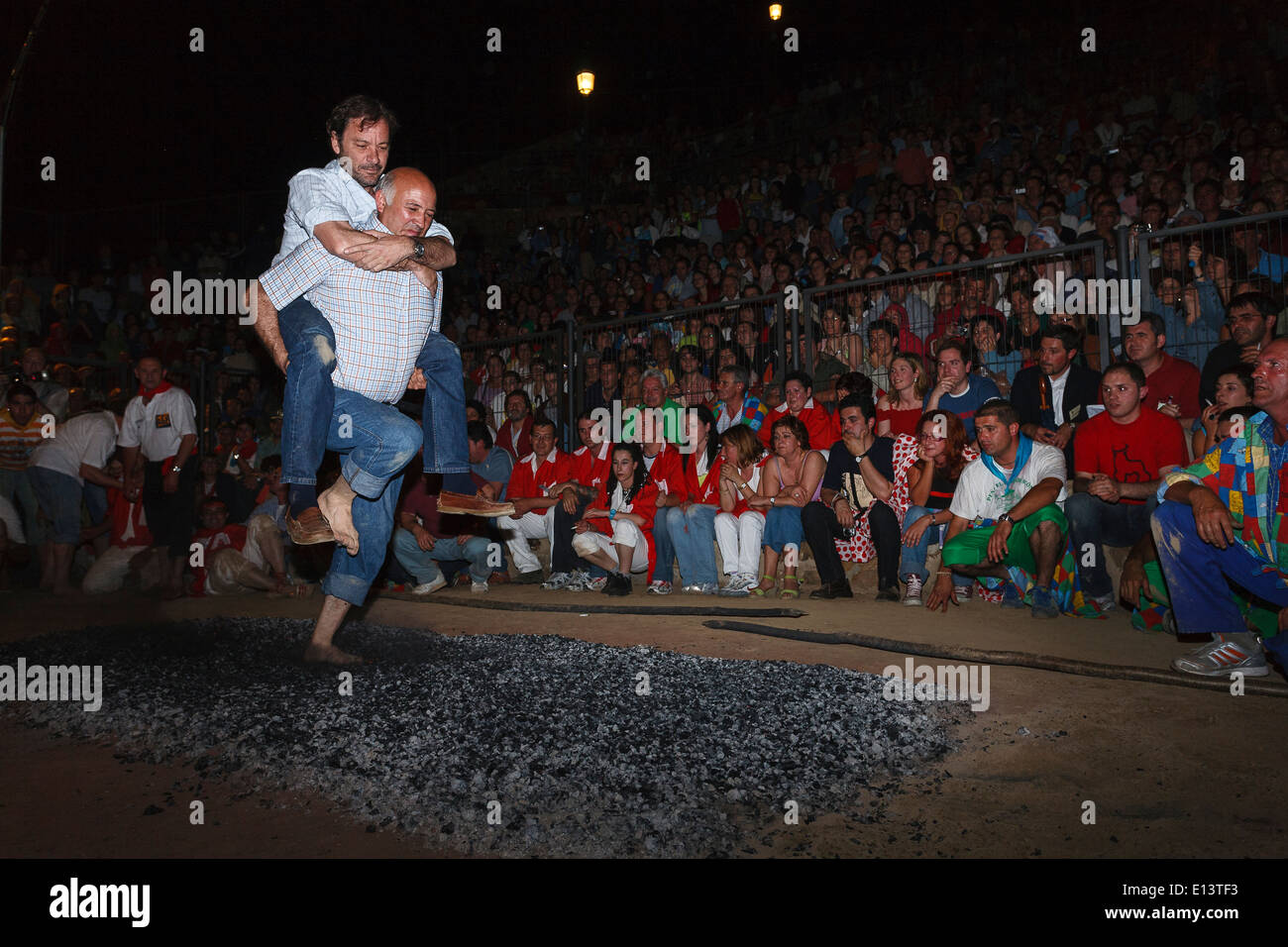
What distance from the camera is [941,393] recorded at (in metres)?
6.55

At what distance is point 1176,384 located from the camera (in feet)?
19.4

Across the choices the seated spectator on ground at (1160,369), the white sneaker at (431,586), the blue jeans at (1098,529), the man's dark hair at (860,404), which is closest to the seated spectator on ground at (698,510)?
the man's dark hair at (860,404)

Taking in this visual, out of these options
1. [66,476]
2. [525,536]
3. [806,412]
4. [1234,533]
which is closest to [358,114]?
[1234,533]

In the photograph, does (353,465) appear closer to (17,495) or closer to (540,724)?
(540,724)

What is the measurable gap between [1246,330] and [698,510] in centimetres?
383

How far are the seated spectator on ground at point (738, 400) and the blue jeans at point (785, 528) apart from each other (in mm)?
1118

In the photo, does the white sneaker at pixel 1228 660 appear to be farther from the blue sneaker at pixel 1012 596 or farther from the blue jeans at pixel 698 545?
the blue jeans at pixel 698 545

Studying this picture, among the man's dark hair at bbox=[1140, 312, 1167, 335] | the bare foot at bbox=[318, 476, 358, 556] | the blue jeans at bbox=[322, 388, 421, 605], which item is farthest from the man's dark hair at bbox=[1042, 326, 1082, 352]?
the bare foot at bbox=[318, 476, 358, 556]

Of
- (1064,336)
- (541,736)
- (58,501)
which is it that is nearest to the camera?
(541,736)

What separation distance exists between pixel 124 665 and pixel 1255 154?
9.82 m

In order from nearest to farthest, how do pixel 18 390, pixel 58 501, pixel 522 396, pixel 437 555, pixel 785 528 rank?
pixel 785 528, pixel 437 555, pixel 58 501, pixel 18 390, pixel 522 396

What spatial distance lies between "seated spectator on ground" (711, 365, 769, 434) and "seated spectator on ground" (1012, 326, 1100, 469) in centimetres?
213

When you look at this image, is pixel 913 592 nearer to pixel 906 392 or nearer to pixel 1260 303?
pixel 906 392
